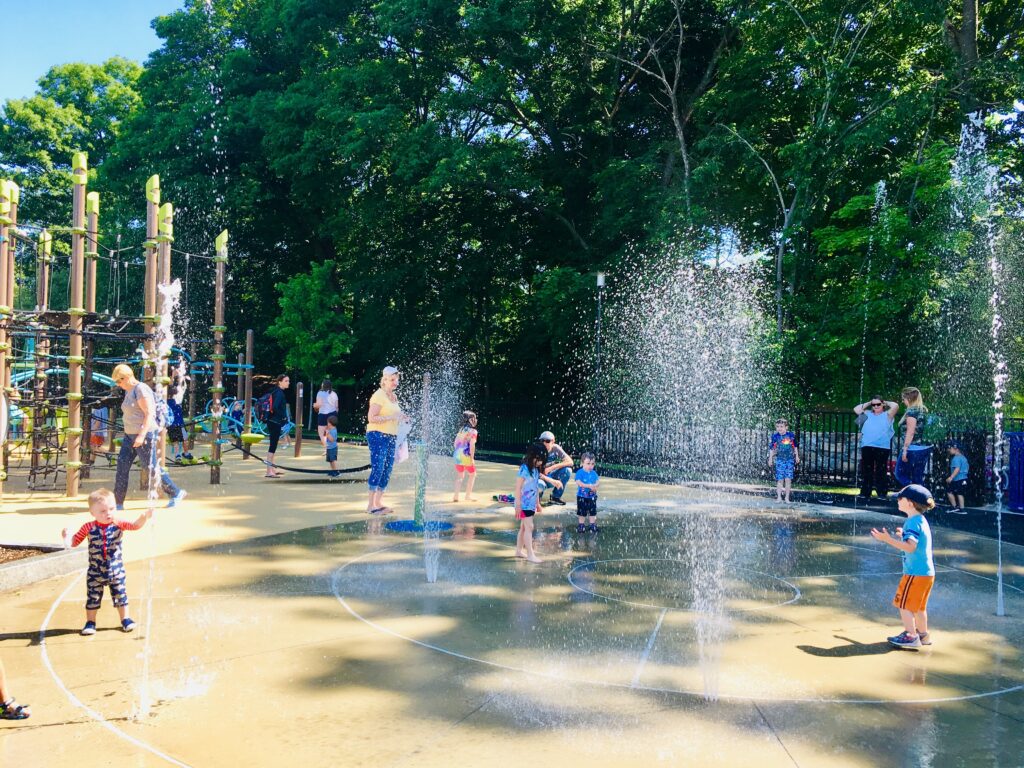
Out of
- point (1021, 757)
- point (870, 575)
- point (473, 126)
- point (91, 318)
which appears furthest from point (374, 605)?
point (473, 126)

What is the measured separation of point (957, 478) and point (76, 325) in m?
13.8

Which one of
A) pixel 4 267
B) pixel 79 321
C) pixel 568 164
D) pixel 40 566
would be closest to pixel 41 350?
pixel 79 321

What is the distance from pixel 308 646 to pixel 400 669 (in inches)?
31.0

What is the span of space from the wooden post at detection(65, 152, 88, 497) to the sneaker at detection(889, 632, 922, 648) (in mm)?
10410

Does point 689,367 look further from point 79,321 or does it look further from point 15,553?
point 15,553

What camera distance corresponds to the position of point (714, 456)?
20.7 meters

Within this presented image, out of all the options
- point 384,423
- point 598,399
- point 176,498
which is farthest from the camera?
point 598,399

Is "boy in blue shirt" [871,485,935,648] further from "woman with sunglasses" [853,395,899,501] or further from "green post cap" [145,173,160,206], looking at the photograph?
"green post cap" [145,173,160,206]

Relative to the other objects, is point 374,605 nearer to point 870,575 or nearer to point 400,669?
point 400,669

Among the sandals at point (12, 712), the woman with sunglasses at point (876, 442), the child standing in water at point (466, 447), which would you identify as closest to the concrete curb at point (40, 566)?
the sandals at point (12, 712)

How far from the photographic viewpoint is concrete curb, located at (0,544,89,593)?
6.74 m

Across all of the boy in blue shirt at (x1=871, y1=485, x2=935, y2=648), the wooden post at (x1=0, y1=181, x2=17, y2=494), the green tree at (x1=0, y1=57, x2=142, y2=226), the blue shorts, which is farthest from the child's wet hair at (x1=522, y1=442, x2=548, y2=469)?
the green tree at (x1=0, y1=57, x2=142, y2=226)

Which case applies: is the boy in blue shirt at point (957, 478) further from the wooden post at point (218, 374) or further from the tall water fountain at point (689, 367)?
the wooden post at point (218, 374)

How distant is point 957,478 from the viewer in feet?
43.2
